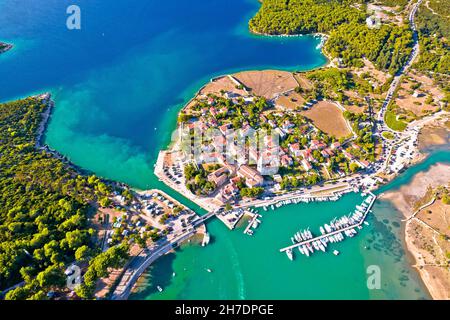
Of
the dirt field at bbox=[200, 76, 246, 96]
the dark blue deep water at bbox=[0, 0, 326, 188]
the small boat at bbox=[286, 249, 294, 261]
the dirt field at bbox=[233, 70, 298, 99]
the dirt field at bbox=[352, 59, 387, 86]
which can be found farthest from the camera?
the dirt field at bbox=[352, 59, 387, 86]

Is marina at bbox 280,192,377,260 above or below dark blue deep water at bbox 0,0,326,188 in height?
below

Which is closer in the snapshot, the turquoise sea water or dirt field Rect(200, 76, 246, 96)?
the turquoise sea water

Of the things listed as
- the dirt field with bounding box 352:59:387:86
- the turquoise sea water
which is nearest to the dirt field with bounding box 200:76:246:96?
the turquoise sea water

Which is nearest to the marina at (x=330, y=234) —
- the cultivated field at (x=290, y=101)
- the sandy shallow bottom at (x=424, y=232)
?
the sandy shallow bottom at (x=424, y=232)

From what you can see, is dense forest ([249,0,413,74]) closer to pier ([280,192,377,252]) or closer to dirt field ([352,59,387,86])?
dirt field ([352,59,387,86])

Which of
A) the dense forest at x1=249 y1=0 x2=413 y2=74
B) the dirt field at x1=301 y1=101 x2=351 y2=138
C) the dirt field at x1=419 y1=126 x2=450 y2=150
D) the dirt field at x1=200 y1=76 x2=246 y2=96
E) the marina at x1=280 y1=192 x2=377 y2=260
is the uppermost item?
the dense forest at x1=249 y1=0 x2=413 y2=74

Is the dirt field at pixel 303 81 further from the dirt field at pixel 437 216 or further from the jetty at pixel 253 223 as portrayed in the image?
the jetty at pixel 253 223

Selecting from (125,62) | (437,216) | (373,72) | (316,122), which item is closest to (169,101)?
(125,62)
